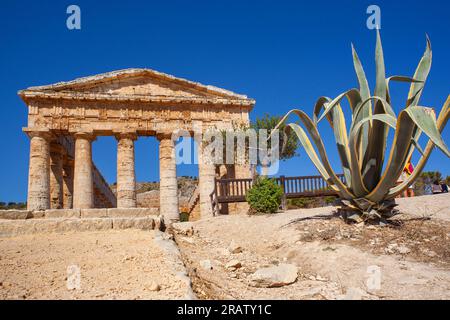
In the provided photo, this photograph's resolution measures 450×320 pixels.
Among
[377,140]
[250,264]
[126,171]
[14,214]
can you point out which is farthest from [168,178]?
[377,140]

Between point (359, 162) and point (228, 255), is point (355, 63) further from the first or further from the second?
point (228, 255)

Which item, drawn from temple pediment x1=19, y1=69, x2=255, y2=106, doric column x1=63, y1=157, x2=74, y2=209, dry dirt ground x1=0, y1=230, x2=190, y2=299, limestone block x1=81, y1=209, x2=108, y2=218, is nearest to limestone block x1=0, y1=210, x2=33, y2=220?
limestone block x1=81, y1=209, x2=108, y2=218

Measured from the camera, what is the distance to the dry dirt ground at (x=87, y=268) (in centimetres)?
343

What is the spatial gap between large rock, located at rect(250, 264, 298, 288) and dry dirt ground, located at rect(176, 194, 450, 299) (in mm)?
78

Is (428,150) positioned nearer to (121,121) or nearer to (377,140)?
(377,140)

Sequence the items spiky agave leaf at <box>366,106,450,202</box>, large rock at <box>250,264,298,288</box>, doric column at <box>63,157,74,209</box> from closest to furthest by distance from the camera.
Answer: large rock at <box>250,264,298,288</box>, spiky agave leaf at <box>366,106,450,202</box>, doric column at <box>63,157,74,209</box>

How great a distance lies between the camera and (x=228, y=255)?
6922mm

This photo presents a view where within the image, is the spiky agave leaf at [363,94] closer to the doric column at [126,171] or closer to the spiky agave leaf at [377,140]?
the spiky agave leaf at [377,140]

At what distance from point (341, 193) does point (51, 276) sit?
5.53 metres

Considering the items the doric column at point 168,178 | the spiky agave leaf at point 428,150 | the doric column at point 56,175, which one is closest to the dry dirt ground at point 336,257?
the spiky agave leaf at point 428,150

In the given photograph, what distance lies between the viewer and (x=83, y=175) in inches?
727

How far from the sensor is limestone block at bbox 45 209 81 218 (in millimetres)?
7414

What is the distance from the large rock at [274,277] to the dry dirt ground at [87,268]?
1.36 meters

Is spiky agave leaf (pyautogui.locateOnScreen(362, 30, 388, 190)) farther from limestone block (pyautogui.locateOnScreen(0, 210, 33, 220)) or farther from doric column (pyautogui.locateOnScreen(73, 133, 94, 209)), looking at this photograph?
doric column (pyautogui.locateOnScreen(73, 133, 94, 209))
